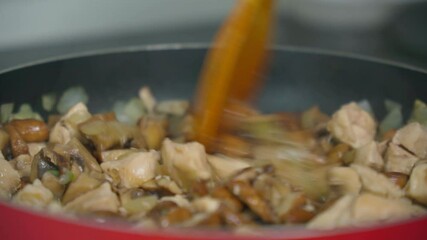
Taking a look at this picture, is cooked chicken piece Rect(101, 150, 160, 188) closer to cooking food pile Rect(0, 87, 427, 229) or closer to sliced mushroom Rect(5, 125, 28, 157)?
cooking food pile Rect(0, 87, 427, 229)

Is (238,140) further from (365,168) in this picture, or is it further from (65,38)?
(65,38)

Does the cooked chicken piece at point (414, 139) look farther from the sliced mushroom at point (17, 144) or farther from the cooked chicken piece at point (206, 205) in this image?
the sliced mushroom at point (17, 144)

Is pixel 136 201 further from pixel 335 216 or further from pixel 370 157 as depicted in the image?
pixel 370 157

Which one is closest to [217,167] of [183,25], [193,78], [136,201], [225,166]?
[225,166]

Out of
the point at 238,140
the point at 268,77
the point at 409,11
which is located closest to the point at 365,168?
the point at 238,140

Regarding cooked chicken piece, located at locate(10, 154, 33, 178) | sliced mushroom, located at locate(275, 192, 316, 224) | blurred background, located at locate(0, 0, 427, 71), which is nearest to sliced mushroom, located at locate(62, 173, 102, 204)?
cooked chicken piece, located at locate(10, 154, 33, 178)
